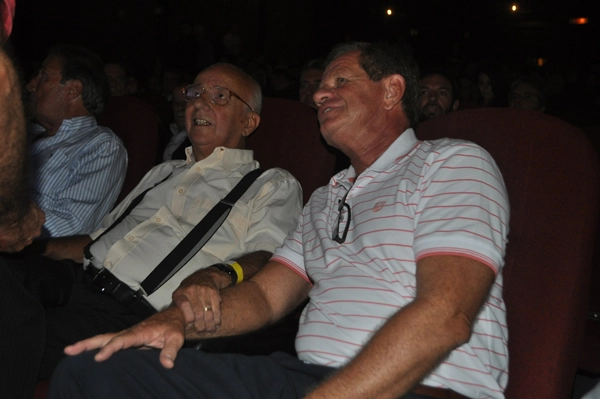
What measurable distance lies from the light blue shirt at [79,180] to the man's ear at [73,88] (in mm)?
262

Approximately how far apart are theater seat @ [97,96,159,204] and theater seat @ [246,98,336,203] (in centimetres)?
56

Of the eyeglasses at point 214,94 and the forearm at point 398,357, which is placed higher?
the eyeglasses at point 214,94

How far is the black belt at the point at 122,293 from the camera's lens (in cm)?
209

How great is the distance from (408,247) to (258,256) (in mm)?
684

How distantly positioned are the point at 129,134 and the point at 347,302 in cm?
173

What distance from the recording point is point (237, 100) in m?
2.47

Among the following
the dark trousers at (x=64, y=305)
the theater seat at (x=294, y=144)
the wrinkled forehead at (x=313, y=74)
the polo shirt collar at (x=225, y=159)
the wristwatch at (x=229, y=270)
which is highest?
the wrinkled forehead at (x=313, y=74)

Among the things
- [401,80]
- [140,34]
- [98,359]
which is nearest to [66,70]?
[401,80]

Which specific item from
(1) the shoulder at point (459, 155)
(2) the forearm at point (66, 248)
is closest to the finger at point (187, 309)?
(1) the shoulder at point (459, 155)

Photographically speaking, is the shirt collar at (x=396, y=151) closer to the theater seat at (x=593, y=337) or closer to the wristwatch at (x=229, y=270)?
the wristwatch at (x=229, y=270)

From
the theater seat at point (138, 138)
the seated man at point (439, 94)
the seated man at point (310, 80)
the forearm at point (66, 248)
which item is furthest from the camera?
the seated man at point (310, 80)

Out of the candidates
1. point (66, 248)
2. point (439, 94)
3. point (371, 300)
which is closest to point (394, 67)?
point (371, 300)

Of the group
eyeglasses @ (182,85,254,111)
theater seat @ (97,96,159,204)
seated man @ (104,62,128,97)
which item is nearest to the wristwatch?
eyeglasses @ (182,85,254,111)

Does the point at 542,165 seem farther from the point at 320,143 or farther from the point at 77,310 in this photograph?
the point at 77,310
